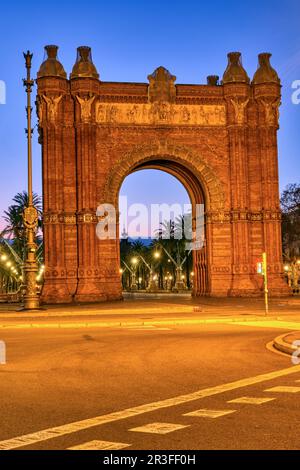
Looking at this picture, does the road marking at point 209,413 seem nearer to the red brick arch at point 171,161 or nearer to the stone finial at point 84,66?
the red brick arch at point 171,161

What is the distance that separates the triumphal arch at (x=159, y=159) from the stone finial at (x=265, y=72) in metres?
0.08

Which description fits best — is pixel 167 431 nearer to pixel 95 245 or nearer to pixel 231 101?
pixel 95 245

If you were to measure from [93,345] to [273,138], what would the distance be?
32.7 meters

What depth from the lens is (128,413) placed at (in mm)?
8977

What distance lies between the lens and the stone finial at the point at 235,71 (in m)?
47.0

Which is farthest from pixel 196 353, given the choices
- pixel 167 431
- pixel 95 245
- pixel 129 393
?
pixel 95 245

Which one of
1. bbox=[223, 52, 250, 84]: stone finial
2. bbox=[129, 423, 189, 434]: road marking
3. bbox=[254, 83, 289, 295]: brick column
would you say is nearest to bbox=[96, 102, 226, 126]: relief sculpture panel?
bbox=[223, 52, 250, 84]: stone finial

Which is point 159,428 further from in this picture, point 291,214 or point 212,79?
point 291,214

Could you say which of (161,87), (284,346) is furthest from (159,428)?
(161,87)

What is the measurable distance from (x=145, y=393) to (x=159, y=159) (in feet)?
123

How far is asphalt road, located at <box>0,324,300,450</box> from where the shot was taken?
24.9 ft

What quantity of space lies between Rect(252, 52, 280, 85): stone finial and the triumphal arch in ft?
0.28

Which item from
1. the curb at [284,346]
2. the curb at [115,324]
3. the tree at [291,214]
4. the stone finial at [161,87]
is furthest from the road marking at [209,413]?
the tree at [291,214]

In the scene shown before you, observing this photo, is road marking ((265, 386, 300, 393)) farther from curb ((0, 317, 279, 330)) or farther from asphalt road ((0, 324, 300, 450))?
curb ((0, 317, 279, 330))
